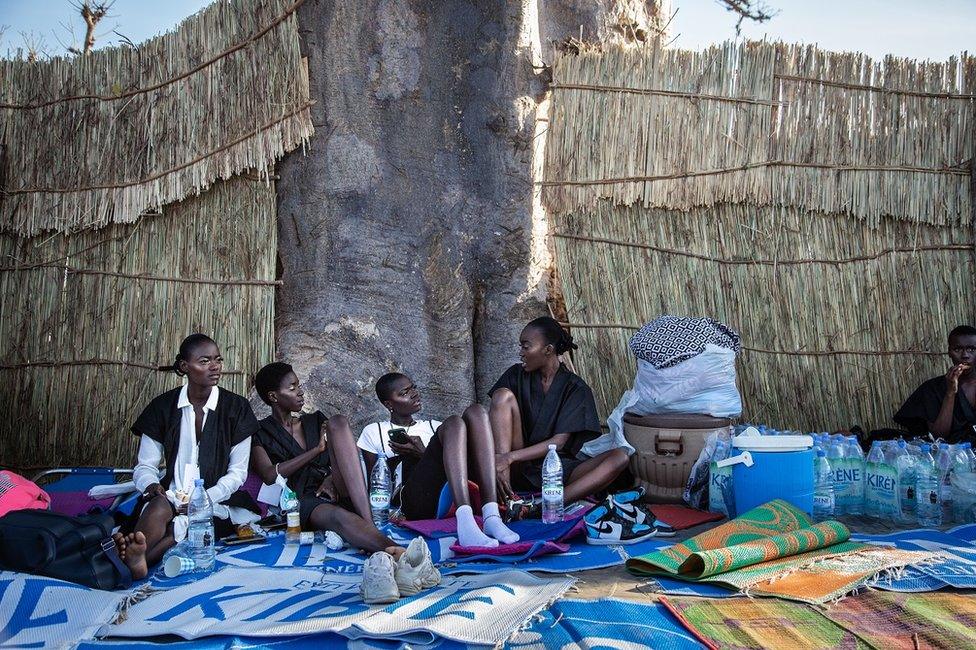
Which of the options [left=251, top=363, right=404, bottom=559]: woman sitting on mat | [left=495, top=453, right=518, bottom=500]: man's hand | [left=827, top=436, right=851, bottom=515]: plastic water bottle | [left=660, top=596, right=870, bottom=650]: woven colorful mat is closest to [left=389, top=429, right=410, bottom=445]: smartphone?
[left=251, top=363, right=404, bottom=559]: woman sitting on mat

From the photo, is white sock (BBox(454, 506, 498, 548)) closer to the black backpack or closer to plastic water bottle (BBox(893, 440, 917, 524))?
the black backpack

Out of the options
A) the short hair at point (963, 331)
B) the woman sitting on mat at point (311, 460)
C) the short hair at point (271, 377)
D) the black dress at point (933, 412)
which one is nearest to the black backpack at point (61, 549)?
the woman sitting on mat at point (311, 460)

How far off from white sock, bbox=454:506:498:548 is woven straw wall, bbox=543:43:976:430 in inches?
92.9

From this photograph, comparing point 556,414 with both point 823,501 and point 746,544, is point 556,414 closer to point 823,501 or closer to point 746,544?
point 823,501

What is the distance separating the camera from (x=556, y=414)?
558cm

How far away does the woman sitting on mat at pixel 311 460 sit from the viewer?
4574 millimetres

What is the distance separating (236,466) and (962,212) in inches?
185

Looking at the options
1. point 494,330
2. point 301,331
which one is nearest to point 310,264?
point 301,331

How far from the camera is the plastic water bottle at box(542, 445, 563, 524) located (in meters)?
4.80

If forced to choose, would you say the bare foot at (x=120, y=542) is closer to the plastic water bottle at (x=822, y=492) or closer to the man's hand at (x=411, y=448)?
the man's hand at (x=411, y=448)

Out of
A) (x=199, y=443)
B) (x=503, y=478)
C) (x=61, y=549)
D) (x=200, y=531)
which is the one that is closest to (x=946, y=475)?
(x=503, y=478)

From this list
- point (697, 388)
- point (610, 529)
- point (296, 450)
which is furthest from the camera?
point (697, 388)

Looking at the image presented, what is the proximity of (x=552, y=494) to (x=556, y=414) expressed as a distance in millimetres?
856

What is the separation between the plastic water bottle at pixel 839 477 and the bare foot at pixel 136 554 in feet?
10.9
